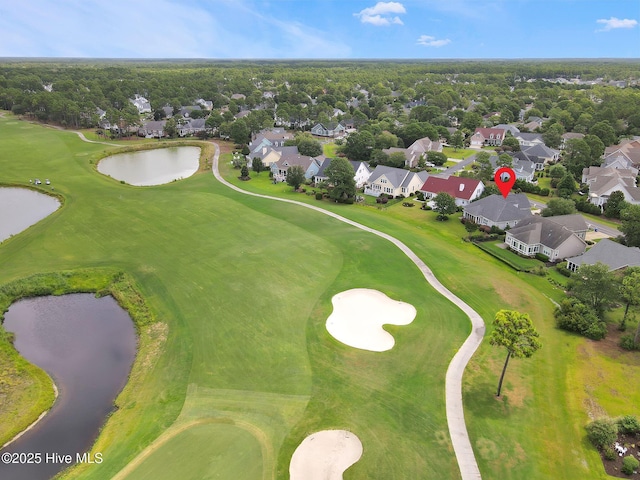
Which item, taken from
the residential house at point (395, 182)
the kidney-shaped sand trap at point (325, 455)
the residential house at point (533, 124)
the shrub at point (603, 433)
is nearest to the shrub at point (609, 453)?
the shrub at point (603, 433)

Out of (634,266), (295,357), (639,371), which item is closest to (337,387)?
(295,357)

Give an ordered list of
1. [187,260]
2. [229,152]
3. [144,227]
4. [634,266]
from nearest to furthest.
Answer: [634,266], [187,260], [144,227], [229,152]

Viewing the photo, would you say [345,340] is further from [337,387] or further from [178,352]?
[178,352]

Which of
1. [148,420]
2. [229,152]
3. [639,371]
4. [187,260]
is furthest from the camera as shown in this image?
[229,152]

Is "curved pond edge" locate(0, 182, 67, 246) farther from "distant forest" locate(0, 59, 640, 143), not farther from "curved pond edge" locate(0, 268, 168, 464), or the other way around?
"distant forest" locate(0, 59, 640, 143)

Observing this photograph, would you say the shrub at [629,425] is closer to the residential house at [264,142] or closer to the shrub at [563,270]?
the shrub at [563,270]

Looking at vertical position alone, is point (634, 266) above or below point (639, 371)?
above

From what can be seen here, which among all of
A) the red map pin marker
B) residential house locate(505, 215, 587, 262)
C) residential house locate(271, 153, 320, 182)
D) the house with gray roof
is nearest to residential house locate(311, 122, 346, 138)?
residential house locate(271, 153, 320, 182)

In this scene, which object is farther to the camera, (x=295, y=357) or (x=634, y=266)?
(x=634, y=266)
